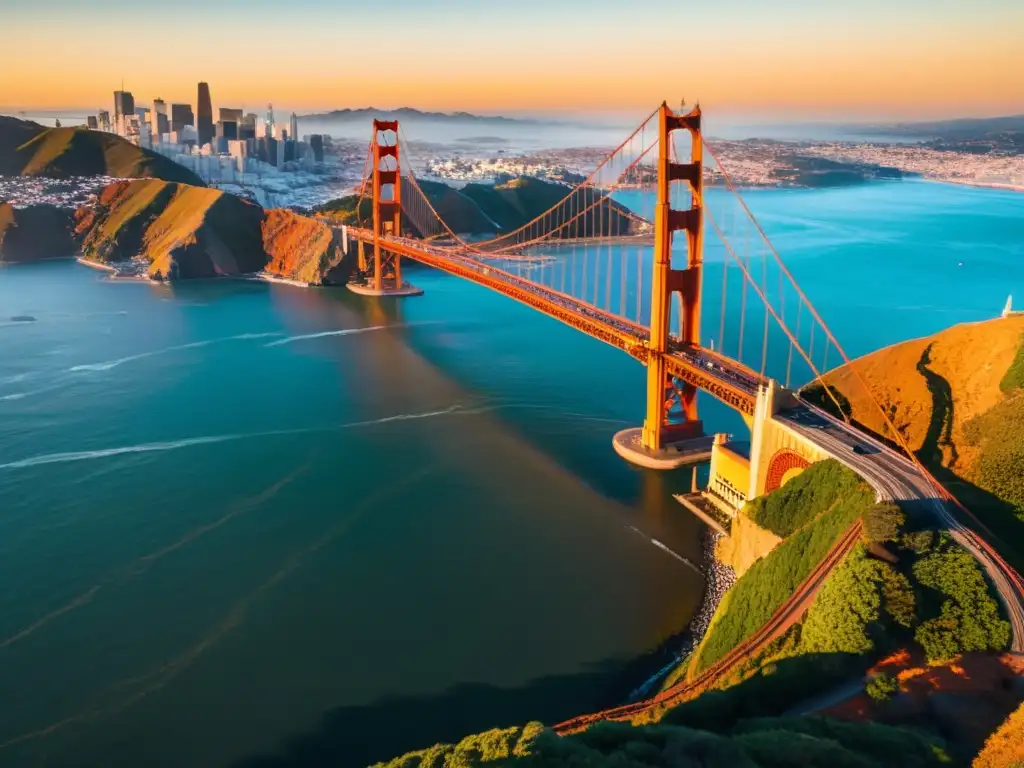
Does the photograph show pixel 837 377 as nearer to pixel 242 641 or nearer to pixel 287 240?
pixel 242 641

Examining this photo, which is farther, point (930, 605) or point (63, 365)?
point (63, 365)

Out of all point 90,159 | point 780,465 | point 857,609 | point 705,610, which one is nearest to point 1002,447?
point 780,465

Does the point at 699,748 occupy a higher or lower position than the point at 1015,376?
lower

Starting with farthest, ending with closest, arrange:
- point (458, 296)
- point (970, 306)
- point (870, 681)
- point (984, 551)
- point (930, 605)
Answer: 1. point (458, 296)
2. point (970, 306)
3. point (984, 551)
4. point (930, 605)
5. point (870, 681)

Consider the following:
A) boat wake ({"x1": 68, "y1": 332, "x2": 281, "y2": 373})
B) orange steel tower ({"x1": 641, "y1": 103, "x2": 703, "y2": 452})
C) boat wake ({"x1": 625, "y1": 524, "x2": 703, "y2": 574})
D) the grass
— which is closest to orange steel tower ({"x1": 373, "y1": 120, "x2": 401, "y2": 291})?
boat wake ({"x1": 68, "y1": 332, "x2": 281, "y2": 373})

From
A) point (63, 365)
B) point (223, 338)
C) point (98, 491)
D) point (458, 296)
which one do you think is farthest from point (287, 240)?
point (98, 491)

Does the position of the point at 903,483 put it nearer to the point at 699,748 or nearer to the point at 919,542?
the point at 919,542
